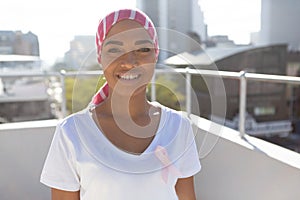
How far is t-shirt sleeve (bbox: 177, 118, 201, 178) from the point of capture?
92cm

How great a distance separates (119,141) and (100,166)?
4.0 inches

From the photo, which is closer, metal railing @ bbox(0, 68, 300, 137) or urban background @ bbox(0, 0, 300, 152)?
urban background @ bbox(0, 0, 300, 152)

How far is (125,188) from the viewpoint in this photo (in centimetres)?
82

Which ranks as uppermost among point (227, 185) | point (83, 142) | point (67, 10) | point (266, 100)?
point (67, 10)

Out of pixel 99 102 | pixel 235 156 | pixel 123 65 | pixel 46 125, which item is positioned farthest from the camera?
pixel 46 125

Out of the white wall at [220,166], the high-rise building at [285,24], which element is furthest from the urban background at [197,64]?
the white wall at [220,166]

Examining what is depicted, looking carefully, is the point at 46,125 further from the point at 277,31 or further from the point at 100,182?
the point at 277,31

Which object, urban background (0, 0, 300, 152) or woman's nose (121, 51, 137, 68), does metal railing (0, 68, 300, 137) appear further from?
woman's nose (121, 51, 137, 68)

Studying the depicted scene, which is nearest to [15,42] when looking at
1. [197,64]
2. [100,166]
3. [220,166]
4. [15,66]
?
[15,66]

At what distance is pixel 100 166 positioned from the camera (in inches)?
31.6

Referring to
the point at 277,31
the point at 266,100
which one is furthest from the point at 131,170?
the point at 277,31

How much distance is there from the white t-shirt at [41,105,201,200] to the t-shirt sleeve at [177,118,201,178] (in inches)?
1.9

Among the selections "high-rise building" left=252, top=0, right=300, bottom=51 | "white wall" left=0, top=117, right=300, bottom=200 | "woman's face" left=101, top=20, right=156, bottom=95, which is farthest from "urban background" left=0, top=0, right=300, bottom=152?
"white wall" left=0, top=117, right=300, bottom=200

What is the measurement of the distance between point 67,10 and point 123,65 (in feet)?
6.91
